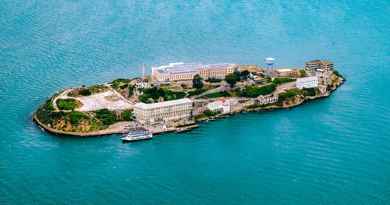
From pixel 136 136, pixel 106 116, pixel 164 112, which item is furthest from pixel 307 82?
pixel 106 116

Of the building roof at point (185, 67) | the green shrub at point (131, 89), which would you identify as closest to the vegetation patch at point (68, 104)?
the green shrub at point (131, 89)

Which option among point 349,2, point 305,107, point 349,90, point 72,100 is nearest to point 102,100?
point 72,100

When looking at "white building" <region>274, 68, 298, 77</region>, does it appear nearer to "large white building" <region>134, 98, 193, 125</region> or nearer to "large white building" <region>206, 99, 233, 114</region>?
"large white building" <region>206, 99, 233, 114</region>

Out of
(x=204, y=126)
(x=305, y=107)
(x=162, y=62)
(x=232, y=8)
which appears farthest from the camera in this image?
(x=232, y=8)

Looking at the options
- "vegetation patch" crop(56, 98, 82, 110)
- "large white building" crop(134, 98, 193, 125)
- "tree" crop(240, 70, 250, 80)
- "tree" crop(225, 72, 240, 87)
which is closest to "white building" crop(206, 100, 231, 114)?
"large white building" crop(134, 98, 193, 125)

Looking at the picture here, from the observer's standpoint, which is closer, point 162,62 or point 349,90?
point 349,90

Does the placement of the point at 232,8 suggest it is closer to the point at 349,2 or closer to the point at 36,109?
the point at 349,2
